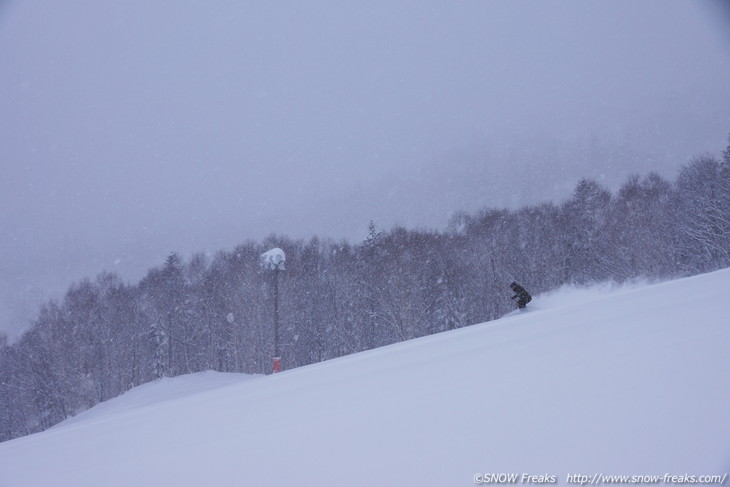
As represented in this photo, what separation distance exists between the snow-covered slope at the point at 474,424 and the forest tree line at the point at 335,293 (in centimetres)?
2592

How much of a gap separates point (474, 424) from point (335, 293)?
3350cm

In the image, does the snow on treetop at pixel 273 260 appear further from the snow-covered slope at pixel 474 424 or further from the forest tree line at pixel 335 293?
the snow-covered slope at pixel 474 424

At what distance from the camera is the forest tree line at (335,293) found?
28.9m

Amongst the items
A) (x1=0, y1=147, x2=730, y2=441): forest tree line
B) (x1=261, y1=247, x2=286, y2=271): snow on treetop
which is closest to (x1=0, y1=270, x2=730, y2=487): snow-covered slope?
(x1=261, y1=247, x2=286, y2=271): snow on treetop

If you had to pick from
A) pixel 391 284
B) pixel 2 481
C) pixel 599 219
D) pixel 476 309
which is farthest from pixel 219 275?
pixel 2 481

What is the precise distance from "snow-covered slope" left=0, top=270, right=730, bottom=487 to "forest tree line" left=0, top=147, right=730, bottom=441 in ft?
85.0

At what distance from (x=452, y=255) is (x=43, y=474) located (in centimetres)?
3380

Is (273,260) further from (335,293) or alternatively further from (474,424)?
(335,293)

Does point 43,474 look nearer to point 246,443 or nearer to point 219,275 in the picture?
point 246,443

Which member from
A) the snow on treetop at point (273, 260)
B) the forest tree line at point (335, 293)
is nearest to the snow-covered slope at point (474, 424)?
the snow on treetop at point (273, 260)

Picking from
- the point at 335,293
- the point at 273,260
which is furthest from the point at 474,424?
the point at 335,293

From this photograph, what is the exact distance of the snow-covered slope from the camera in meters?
1.23

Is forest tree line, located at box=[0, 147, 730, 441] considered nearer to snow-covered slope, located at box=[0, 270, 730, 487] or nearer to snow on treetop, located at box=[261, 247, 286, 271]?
snow on treetop, located at box=[261, 247, 286, 271]

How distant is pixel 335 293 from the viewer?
34.7 meters
